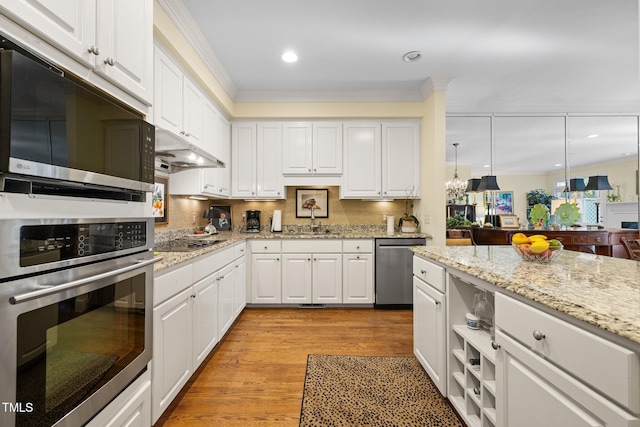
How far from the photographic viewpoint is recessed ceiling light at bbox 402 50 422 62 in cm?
282

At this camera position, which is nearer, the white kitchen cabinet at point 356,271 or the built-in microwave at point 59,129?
the built-in microwave at point 59,129

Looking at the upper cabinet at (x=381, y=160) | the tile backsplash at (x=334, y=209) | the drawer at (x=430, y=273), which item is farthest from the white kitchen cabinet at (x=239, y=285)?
the drawer at (x=430, y=273)

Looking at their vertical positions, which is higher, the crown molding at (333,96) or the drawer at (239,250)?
the crown molding at (333,96)

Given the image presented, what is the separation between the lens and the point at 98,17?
1.03 meters

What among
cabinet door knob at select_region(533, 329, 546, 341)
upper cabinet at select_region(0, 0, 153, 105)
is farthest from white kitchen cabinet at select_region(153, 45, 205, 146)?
cabinet door knob at select_region(533, 329, 546, 341)

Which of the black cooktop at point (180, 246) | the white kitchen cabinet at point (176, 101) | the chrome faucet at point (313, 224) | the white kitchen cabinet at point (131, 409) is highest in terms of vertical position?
the white kitchen cabinet at point (176, 101)

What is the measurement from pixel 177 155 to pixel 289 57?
150cm

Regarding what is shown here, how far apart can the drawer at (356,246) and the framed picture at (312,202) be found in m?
0.73

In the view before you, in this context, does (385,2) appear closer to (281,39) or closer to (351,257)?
(281,39)

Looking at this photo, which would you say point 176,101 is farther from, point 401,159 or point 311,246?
point 401,159

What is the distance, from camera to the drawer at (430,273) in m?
1.74

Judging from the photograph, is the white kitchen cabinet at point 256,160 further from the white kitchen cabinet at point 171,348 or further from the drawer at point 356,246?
the white kitchen cabinet at point 171,348

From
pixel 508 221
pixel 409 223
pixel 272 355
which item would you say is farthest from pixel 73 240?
pixel 508 221

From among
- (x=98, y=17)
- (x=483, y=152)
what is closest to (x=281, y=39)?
(x=98, y=17)
